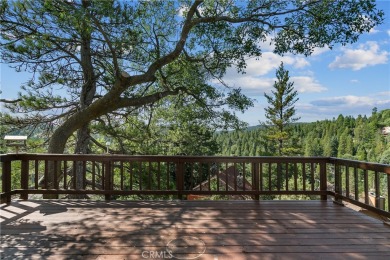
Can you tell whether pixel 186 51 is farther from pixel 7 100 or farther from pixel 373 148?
pixel 373 148

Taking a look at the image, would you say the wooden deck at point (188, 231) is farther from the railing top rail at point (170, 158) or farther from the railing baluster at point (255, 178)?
the railing top rail at point (170, 158)

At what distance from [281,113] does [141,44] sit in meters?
17.9

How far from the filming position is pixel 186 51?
7.05 metres

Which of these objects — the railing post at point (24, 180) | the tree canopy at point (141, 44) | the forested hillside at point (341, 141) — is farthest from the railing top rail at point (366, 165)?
the forested hillside at point (341, 141)

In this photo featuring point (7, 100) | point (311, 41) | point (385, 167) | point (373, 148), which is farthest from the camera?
point (373, 148)

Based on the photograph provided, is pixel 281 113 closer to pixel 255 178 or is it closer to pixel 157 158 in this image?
pixel 255 178

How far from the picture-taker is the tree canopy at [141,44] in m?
5.42

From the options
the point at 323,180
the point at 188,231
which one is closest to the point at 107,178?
the point at 188,231

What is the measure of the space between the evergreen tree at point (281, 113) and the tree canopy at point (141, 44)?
49.7 ft

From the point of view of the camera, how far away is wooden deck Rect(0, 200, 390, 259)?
242 centimetres

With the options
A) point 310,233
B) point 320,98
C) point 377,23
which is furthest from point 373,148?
point 310,233

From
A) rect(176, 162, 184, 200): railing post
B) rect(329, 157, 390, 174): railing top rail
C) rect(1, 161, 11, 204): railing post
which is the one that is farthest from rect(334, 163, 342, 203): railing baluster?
rect(1, 161, 11, 204): railing post

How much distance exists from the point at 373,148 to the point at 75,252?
132 ft

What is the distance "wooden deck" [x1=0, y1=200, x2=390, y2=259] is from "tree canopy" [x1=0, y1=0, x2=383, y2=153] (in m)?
3.25
